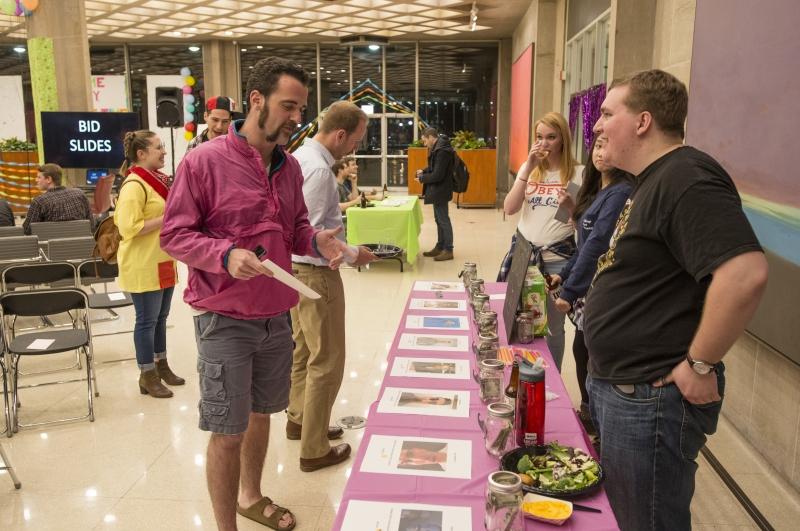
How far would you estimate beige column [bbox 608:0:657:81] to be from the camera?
17.3ft

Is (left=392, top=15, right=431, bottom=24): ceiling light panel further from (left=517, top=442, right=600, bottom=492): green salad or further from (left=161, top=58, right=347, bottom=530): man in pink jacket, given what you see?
(left=517, top=442, right=600, bottom=492): green salad

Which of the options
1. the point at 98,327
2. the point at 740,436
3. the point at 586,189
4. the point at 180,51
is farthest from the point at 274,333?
the point at 180,51

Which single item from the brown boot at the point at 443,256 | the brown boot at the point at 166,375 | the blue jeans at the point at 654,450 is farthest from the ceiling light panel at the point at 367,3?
the blue jeans at the point at 654,450

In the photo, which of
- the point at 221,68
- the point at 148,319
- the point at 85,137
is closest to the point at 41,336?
the point at 148,319

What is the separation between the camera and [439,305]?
10.1 ft

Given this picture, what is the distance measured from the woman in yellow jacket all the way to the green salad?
2.78 meters

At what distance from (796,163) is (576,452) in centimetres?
171

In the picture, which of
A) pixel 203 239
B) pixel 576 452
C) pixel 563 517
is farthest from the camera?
pixel 203 239

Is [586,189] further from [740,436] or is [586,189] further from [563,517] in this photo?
[563,517]

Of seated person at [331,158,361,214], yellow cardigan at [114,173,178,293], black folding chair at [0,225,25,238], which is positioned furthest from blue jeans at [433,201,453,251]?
yellow cardigan at [114,173,178,293]

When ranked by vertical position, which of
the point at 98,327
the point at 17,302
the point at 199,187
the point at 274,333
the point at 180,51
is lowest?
the point at 98,327

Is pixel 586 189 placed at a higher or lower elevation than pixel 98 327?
higher

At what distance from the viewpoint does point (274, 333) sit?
7.34 feet

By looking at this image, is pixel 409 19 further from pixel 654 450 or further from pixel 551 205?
pixel 654 450
